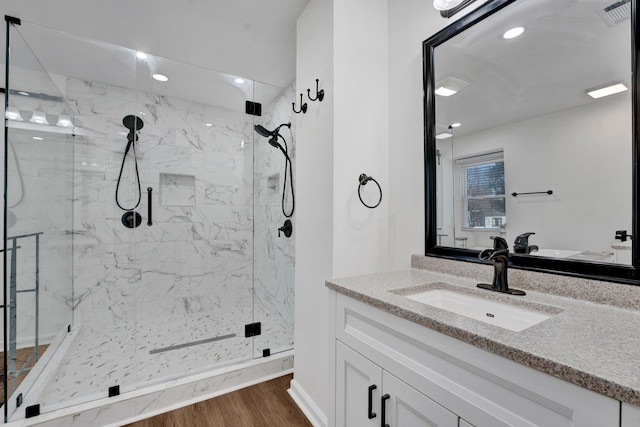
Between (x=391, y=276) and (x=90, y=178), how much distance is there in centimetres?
305

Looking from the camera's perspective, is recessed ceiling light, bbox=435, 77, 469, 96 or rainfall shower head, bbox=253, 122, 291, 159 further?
rainfall shower head, bbox=253, 122, 291, 159

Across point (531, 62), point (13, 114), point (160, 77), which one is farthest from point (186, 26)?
point (531, 62)

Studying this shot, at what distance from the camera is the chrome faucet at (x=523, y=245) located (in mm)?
1138

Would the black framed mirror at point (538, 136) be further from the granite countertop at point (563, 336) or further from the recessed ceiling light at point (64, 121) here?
the recessed ceiling light at point (64, 121)

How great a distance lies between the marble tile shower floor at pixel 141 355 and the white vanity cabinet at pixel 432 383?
1326mm

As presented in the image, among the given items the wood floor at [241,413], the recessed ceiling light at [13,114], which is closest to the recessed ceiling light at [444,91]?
the wood floor at [241,413]

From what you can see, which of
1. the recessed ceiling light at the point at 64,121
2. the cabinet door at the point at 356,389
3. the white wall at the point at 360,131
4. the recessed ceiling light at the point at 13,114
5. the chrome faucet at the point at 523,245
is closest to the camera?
the cabinet door at the point at 356,389

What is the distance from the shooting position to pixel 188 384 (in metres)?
1.84

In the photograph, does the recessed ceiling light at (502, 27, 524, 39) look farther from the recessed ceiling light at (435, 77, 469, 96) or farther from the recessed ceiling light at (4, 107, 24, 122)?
the recessed ceiling light at (4, 107, 24, 122)

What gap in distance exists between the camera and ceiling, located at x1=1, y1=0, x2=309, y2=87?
1.83m

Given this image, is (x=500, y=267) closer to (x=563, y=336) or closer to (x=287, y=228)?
(x=563, y=336)

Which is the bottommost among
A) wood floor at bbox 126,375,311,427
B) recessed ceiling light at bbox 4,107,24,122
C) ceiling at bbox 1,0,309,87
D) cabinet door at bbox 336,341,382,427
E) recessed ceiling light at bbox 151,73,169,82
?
wood floor at bbox 126,375,311,427

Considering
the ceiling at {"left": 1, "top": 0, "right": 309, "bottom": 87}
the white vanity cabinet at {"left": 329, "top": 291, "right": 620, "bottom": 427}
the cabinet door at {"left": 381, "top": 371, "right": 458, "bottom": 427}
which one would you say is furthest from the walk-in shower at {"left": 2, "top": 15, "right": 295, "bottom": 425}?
the cabinet door at {"left": 381, "top": 371, "right": 458, "bottom": 427}

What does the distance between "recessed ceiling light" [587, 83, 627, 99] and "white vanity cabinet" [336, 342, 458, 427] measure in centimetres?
114
